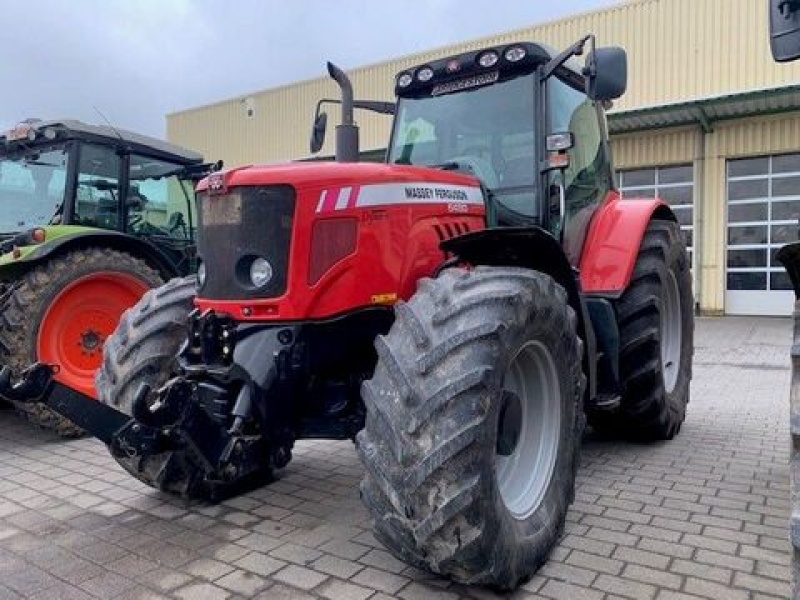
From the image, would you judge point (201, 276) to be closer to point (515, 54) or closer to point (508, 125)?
point (508, 125)

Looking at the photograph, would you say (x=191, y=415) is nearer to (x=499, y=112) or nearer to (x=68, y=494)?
(x=68, y=494)

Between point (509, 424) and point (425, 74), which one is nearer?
point (509, 424)

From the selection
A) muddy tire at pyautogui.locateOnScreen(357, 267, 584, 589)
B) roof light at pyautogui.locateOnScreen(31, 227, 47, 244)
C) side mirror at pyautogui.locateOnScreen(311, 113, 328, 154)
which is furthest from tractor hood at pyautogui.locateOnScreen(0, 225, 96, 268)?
muddy tire at pyautogui.locateOnScreen(357, 267, 584, 589)

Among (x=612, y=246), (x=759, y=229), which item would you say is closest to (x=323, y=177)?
(x=612, y=246)

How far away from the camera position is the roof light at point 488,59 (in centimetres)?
397

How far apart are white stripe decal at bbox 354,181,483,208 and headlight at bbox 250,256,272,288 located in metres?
0.40

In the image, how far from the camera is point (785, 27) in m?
2.28

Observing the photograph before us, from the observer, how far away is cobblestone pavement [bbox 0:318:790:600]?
284 cm

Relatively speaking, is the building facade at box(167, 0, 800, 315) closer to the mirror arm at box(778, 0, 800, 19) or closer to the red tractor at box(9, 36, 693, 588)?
the red tractor at box(9, 36, 693, 588)

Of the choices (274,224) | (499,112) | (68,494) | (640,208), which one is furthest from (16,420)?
(640,208)

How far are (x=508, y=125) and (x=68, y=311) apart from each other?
376cm

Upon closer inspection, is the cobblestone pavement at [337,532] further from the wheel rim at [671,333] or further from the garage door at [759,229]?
the garage door at [759,229]

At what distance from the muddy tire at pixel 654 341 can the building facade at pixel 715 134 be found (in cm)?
935

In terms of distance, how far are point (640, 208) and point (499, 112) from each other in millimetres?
1317
